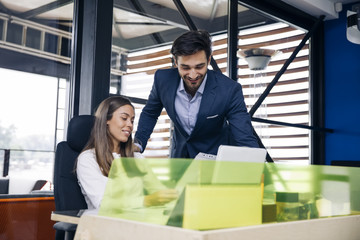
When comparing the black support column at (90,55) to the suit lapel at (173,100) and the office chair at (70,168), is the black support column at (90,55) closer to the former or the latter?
the suit lapel at (173,100)

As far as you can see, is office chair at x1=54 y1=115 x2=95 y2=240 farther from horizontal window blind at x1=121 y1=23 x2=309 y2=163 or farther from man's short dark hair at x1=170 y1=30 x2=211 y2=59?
horizontal window blind at x1=121 y1=23 x2=309 y2=163

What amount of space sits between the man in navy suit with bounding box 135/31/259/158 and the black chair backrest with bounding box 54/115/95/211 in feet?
Answer: 1.34

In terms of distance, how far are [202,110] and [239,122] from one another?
0.62ft

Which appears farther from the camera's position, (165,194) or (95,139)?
(95,139)

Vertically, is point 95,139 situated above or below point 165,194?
above

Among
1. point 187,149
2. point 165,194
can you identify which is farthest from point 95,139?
point 165,194

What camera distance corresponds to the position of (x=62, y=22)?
3.11m

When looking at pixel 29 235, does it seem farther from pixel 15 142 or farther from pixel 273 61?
pixel 273 61

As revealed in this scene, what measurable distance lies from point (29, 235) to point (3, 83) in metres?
0.94

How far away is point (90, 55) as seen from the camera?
3146 mm

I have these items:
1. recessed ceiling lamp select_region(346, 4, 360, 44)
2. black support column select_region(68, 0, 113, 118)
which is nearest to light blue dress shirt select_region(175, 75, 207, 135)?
black support column select_region(68, 0, 113, 118)

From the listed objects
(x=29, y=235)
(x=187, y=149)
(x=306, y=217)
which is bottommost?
(x=29, y=235)

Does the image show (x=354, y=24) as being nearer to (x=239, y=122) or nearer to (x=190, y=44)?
(x=239, y=122)

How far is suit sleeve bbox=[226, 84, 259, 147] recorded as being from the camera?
222 cm
